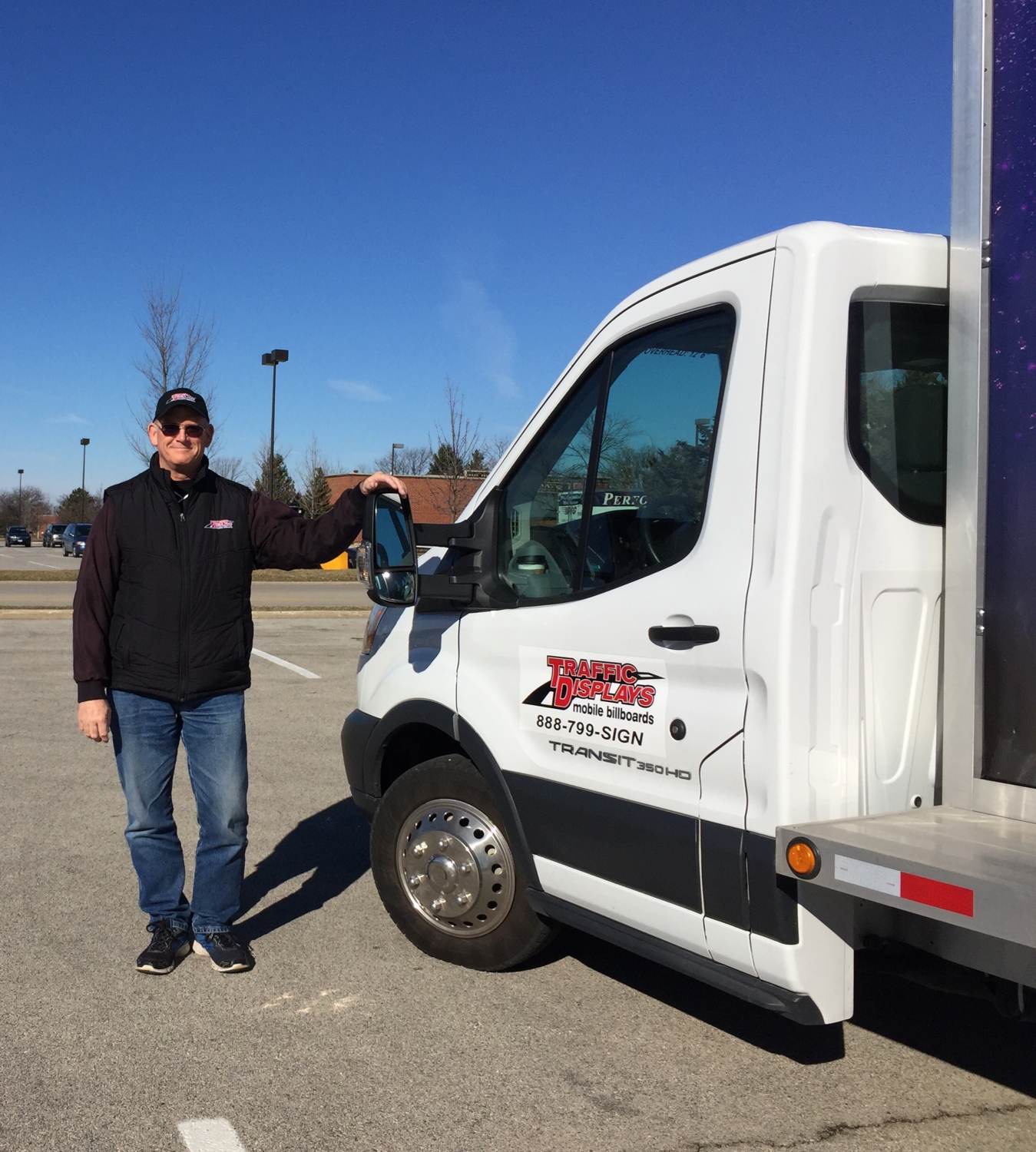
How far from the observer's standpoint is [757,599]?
109 inches

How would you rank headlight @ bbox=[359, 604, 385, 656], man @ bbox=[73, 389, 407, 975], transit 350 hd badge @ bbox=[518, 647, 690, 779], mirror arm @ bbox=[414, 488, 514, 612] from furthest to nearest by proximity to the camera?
headlight @ bbox=[359, 604, 385, 656]
man @ bbox=[73, 389, 407, 975]
mirror arm @ bbox=[414, 488, 514, 612]
transit 350 hd badge @ bbox=[518, 647, 690, 779]

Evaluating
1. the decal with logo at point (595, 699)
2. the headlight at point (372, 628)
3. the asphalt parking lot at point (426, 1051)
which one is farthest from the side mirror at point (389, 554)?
the asphalt parking lot at point (426, 1051)

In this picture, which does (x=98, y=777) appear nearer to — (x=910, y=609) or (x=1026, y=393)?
(x=910, y=609)

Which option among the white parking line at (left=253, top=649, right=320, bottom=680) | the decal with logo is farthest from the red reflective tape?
the white parking line at (left=253, top=649, right=320, bottom=680)

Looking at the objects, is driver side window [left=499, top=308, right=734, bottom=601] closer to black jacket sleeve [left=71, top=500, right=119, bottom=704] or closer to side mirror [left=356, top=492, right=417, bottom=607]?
side mirror [left=356, top=492, right=417, bottom=607]

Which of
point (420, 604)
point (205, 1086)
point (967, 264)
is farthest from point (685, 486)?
point (205, 1086)

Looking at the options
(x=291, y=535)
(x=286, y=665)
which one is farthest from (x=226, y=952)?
(x=286, y=665)

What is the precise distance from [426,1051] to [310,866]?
2.07m

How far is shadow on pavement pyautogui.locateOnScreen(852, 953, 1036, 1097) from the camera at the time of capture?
10.9 ft

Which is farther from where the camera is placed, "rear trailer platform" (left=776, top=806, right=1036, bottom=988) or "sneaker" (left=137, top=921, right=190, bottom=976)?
"sneaker" (left=137, top=921, right=190, bottom=976)

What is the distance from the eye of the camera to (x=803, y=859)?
8.51 feet

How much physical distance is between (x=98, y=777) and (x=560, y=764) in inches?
180

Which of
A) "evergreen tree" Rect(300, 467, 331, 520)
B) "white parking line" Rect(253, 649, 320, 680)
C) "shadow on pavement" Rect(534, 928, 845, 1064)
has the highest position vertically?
"evergreen tree" Rect(300, 467, 331, 520)

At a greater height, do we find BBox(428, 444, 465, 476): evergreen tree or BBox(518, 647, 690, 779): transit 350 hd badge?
BBox(428, 444, 465, 476): evergreen tree
